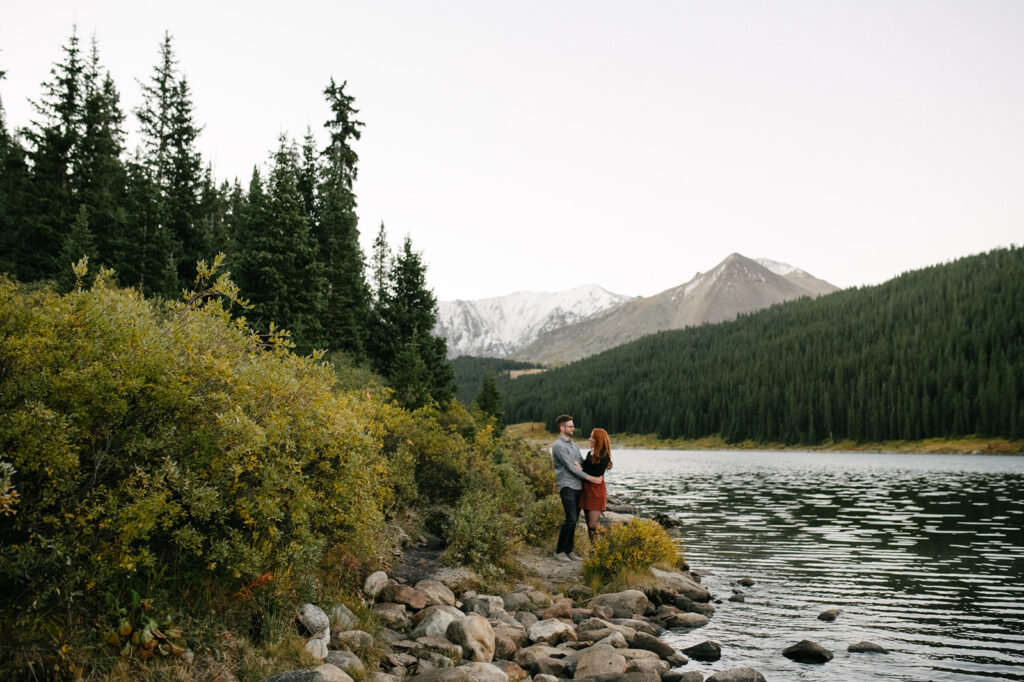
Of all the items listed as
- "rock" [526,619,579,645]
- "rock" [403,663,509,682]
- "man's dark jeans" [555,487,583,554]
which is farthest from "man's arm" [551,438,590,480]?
"rock" [403,663,509,682]

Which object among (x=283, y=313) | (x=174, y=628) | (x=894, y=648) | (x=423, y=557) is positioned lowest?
(x=894, y=648)

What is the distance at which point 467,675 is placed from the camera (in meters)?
8.09

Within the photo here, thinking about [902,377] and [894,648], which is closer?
[894,648]

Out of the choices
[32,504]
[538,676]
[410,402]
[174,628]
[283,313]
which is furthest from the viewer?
[283,313]

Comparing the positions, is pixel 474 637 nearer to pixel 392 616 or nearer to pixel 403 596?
pixel 392 616

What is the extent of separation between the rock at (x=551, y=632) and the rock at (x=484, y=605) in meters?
0.75

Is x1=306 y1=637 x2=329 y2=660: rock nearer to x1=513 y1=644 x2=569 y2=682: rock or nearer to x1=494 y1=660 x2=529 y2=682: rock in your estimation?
x1=494 y1=660 x2=529 y2=682: rock

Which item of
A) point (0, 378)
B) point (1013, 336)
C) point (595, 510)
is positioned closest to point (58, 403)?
point (0, 378)

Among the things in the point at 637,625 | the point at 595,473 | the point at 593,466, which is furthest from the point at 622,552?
the point at 637,625

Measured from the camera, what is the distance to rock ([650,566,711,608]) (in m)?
15.9

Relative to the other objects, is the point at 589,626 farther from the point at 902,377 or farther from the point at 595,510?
the point at 902,377

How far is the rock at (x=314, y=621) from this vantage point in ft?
26.7

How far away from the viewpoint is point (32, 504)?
5902 mm

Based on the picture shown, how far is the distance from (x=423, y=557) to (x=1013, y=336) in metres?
155
